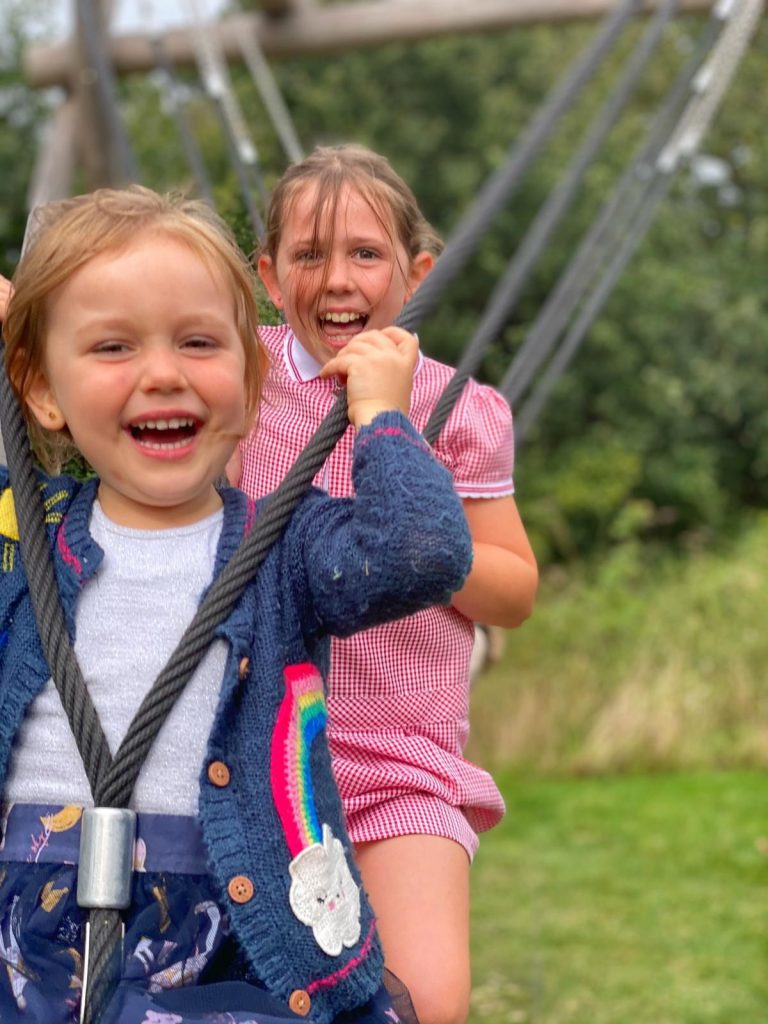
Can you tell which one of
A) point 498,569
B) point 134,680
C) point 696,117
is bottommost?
point 696,117

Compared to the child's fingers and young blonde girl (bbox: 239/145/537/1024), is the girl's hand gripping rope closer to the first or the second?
the child's fingers

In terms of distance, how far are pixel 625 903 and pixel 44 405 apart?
4.11 m

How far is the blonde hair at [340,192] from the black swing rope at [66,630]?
1.24 ft

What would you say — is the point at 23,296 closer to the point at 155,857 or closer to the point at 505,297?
the point at 155,857

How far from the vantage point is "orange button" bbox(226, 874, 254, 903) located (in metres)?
1.29

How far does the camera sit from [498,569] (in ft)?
6.10

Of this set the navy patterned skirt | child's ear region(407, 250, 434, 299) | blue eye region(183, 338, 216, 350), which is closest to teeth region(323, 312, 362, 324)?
child's ear region(407, 250, 434, 299)

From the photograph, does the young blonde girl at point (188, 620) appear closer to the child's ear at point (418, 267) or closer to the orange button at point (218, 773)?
the orange button at point (218, 773)

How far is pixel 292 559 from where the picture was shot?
139 centimetres

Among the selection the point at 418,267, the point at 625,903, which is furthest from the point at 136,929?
the point at 625,903

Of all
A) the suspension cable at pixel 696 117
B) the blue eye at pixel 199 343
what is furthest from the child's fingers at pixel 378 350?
the suspension cable at pixel 696 117

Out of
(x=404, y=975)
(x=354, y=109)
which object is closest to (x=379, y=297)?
(x=404, y=975)

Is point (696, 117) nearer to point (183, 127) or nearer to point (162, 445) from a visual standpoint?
point (183, 127)

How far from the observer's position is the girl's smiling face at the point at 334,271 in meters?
1.84
